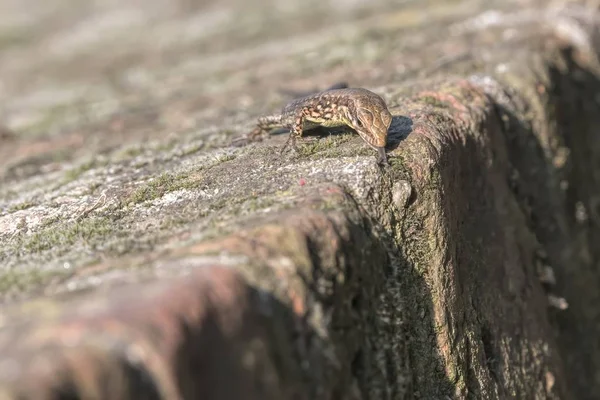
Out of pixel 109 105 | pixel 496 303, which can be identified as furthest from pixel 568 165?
pixel 109 105

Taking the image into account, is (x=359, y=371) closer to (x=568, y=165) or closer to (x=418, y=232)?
(x=418, y=232)

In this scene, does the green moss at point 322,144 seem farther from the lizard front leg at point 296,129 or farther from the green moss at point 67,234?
the green moss at point 67,234

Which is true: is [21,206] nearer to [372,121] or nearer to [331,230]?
[372,121]

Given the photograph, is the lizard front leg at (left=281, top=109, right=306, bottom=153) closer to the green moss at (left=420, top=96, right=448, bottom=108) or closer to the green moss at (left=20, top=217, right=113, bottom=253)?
the green moss at (left=420, top=96, right=448, bottom=108)

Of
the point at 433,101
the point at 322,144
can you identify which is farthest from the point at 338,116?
the point at 433,101

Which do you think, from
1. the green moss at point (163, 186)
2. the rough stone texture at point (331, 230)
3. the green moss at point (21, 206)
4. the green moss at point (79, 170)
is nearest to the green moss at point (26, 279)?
the rough stone texture at point (331, 230)

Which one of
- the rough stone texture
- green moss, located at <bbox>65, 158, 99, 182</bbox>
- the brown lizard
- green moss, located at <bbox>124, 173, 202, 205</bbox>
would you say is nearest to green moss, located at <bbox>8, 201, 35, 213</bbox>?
the rough stone texture
